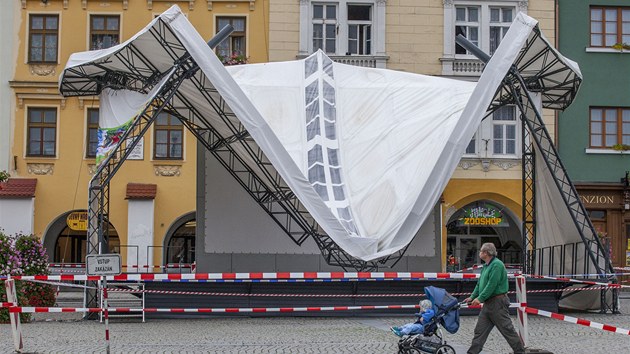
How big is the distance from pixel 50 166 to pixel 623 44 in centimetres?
2028

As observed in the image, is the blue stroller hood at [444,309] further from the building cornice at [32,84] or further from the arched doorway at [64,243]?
the arched doorway at [64,243]

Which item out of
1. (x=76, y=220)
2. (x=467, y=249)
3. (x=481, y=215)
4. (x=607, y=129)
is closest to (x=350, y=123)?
(x=481, y=215)

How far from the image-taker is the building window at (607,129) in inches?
1458

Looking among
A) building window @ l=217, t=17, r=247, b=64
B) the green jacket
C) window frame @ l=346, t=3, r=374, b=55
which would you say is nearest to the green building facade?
window frame @ l=346, t=3, r=374, b=55

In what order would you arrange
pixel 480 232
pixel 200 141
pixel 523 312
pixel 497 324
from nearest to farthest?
1. pixel 497 324
2. pixel 523 312
3. pixel 200 141
4. pixel 480 232

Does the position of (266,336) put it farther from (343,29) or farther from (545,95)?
(343,29)

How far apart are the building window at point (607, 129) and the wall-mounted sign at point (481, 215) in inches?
163

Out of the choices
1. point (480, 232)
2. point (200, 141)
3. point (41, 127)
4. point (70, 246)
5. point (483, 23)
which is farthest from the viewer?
point (70, 246)

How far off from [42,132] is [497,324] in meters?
25.6

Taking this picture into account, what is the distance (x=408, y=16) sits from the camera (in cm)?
3697

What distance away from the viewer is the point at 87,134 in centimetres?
Result: 3634

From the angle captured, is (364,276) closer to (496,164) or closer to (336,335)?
(336,335)

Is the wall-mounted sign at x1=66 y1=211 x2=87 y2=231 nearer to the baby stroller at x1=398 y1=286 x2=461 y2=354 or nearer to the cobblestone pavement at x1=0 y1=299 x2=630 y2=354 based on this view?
the cobblestone pavement at x1=0 y1=299 x2=630 y2=354

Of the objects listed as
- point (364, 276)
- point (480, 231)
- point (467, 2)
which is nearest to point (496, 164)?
point (480, 231)
